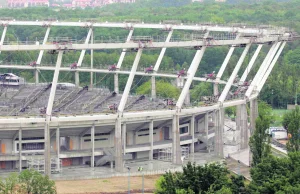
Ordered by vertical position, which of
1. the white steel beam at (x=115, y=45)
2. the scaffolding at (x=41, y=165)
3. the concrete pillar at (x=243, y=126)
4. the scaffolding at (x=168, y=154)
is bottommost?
the scaffolding at (x=41, y=165)

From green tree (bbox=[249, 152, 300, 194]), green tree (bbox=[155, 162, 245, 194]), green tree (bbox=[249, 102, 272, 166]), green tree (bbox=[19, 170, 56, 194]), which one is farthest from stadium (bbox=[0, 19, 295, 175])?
green tree (bbox=[155, 162, 245, 194])

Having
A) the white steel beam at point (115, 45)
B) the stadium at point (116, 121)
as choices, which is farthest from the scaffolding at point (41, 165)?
the white steel beam at point (115, 45)

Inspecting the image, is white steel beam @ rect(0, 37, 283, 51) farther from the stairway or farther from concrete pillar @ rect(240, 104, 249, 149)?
the stairway

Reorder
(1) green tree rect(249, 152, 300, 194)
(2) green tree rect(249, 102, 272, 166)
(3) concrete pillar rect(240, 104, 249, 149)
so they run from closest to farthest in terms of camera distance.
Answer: (1) green tree rect(249, 152, 300, 194), (2) green tree rect(249, 102, 272, 166), (3) concrete pillar rect(240, 104, 249, 149)

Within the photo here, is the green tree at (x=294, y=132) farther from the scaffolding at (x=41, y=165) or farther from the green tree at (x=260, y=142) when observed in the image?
the scaffolding at (x=41, y=165)

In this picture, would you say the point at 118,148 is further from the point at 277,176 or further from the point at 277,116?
the point at 277,116

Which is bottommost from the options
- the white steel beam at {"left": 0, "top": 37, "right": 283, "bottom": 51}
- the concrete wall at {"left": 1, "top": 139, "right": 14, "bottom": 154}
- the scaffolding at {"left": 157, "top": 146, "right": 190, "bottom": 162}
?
the scaffolding at {"left": 157, "top": 146, "right": 190, "bottom": 162}

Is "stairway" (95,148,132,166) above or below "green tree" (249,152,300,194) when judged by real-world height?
above

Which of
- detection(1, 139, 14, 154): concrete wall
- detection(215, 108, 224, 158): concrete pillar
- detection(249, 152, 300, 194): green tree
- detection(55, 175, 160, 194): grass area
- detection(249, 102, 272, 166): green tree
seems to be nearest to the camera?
detection(249, 152, 300, 194): green tree
